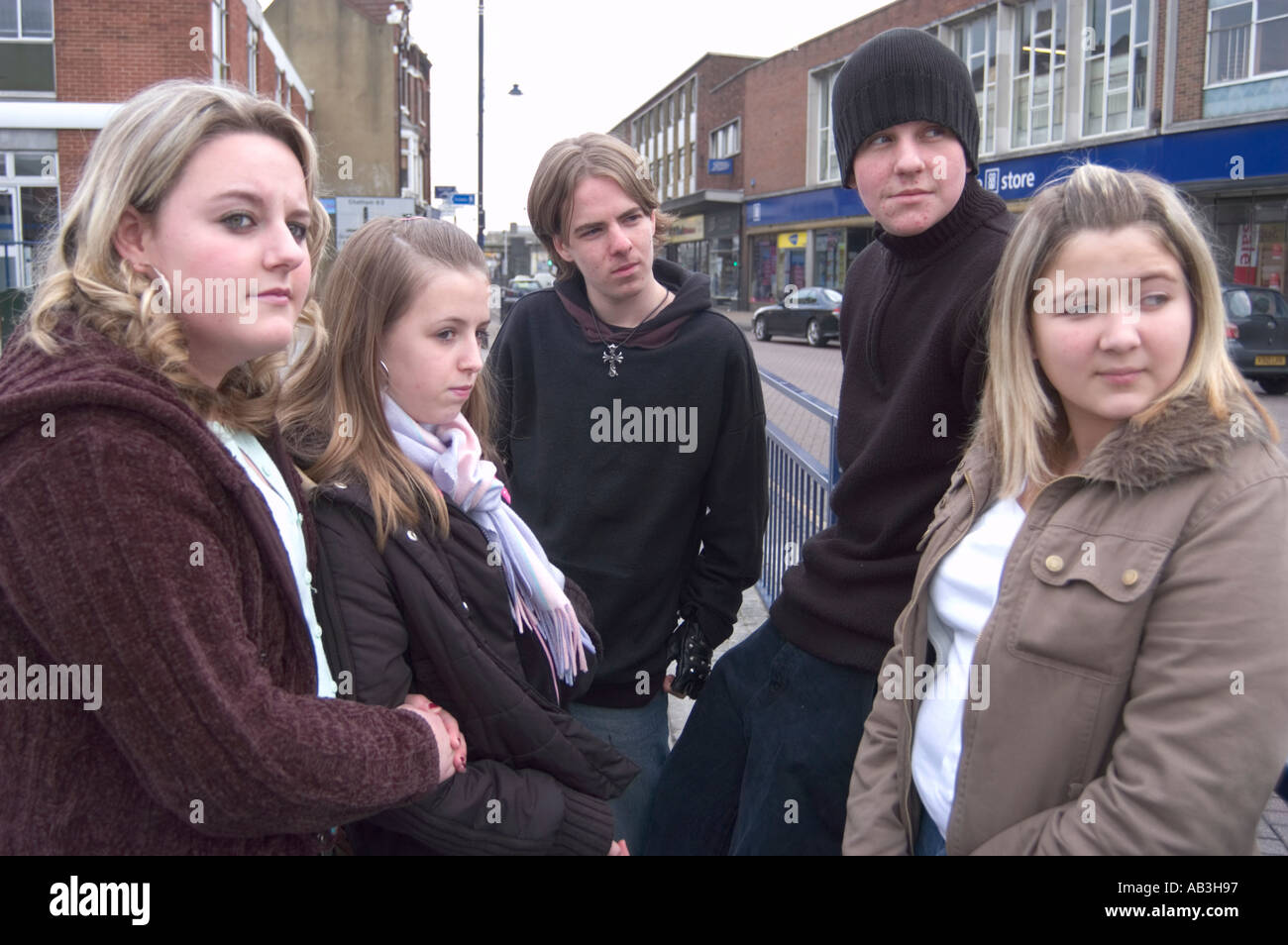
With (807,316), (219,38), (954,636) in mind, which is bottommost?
(954,636)

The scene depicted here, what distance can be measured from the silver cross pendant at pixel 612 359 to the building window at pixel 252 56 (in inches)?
909

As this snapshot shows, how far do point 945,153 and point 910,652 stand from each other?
100cm

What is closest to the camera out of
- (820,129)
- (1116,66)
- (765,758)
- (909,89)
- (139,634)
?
(139,634)

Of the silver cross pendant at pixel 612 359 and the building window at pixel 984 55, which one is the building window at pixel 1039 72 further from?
the silver cross pendant at pixel 612 359

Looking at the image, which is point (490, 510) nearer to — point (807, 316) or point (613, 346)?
point (613, 346)

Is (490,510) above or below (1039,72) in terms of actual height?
below

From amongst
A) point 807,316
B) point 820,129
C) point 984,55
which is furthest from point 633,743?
point 820,129

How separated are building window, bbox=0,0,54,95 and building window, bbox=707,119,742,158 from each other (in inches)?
1088

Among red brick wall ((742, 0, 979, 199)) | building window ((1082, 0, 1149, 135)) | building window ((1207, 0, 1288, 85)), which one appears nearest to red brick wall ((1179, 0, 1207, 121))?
building window ((1207, 0, 1288, 85))

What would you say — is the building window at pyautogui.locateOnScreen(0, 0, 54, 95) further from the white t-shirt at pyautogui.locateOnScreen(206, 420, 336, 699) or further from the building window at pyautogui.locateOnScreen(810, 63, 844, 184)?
the building window at pyautogui.locateOnScreen(810, 63, 844, 184)

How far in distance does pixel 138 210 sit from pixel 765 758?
1591mm

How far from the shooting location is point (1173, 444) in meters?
1.38

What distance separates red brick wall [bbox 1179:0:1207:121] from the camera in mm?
20422
